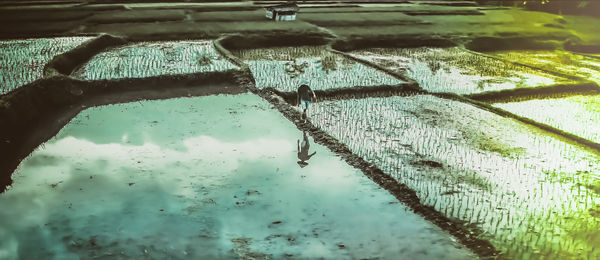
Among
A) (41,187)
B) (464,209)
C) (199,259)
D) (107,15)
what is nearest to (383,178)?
(464,209)

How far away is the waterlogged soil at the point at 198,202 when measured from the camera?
2.23m

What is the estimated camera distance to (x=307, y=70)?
215 inches

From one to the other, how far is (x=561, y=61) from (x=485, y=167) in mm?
4572

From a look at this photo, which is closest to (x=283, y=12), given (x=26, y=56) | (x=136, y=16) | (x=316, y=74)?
(x=136, y=16)

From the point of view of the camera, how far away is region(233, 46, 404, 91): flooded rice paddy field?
16.0 ft

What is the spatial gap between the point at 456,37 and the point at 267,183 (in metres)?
5.86

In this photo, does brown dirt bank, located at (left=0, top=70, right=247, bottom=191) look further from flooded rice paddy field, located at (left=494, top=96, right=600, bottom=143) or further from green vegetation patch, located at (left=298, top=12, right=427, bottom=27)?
green vegetation patch, located at (left=298, top=12, right=427, bottom=27)

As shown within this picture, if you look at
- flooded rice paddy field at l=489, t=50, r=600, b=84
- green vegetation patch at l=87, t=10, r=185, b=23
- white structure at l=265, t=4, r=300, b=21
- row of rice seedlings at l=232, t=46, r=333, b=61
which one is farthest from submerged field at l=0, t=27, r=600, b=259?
white structure at l=265, t=4, r=300, b=21

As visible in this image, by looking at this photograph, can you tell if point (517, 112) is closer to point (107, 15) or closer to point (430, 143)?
point (430, 143)

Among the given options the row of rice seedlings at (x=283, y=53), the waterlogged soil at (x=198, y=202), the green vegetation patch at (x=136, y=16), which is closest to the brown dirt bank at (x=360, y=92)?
the waterlogged soil at (x=198, y=202)

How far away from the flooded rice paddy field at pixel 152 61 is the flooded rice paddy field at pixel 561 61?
4.10 m

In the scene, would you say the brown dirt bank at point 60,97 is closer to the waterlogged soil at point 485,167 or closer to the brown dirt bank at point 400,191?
the brown dirt bank at point 400,191

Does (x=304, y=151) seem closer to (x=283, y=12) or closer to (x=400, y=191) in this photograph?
(x=400, y=191)

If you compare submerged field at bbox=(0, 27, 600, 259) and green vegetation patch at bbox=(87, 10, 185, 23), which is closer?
submerged field at bbox=(0, 27, 600, 259)
